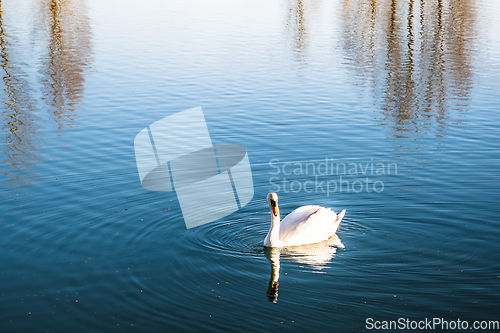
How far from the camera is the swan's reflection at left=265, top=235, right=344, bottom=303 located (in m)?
9.95

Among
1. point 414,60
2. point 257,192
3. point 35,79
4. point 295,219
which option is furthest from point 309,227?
point 414,60

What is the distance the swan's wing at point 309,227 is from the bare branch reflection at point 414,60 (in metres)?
8.25

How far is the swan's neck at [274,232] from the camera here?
1041 centimetres

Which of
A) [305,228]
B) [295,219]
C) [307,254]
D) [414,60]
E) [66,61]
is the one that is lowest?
[307,254]

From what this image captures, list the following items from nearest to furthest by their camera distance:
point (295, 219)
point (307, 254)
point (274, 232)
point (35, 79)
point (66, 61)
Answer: point (274, 232) < point (307, 254) < point (295, 219) < point (35, 79) < point (66, 61)

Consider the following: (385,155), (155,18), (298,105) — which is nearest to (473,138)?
(385,155)

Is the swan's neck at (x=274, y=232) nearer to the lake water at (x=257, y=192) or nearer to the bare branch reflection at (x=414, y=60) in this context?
the lake water at (x=257, y=192)

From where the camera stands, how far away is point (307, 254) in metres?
10.6

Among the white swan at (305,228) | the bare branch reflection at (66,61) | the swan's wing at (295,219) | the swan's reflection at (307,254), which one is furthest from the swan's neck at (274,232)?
the bare branch reflection at (66,61)

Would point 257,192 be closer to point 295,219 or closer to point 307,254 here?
point 295,219

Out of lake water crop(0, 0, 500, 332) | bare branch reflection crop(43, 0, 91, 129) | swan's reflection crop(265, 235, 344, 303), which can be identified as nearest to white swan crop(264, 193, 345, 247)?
swan's reflection crop(265, 235, 344, 303)

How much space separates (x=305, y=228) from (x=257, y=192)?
2761 mm

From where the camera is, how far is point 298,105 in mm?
22000

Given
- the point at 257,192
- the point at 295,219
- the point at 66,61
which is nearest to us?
the point at 295,219
